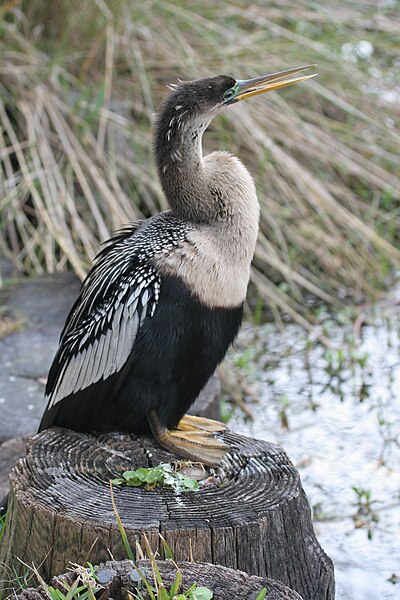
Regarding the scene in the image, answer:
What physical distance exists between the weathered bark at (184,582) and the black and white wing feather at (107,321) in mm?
781

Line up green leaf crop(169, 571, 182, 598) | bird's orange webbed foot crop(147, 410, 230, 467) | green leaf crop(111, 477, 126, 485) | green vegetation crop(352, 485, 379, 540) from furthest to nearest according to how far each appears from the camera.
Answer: green vegetation crop(352, 485, 379, 540) → bird's orange webbed foot crop(147, 410, 230, 467) → green leaf crop(111, 477, 126, 485) → green leaf crop(169, 571, 182, 598)

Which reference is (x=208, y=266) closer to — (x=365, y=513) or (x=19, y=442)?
(x=19, y=442)

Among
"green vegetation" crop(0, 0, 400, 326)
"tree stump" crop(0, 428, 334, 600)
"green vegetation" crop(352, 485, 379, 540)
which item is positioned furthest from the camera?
"green vegetation" crop(0, 0, 400, 326)

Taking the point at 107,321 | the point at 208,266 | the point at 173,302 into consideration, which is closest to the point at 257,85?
the point at 208,266

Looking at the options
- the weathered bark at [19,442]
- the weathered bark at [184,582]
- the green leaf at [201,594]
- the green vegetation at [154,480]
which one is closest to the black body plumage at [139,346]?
the green vegetation at [154,480]

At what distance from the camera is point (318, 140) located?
5762 millimetres

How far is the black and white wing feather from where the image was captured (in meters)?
2.73

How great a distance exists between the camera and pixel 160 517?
2303mm

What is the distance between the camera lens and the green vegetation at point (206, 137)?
17.7 feet

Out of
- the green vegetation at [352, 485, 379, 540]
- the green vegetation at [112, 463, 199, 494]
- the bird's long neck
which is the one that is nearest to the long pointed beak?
the bird's long neck

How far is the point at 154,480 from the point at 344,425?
2.19 meters

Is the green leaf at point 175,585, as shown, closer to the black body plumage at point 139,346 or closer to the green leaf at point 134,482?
the green leaf at point 134,482

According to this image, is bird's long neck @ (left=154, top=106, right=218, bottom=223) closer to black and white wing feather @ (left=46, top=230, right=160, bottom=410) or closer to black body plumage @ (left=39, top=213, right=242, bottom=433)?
black body plumage @ (left=39, top=213, right=242, bottom=433)

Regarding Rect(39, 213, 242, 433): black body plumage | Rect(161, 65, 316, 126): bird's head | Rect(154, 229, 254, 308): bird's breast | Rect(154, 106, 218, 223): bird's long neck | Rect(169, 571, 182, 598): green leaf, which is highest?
Rect(161, 65, 316, 126): bird's head
